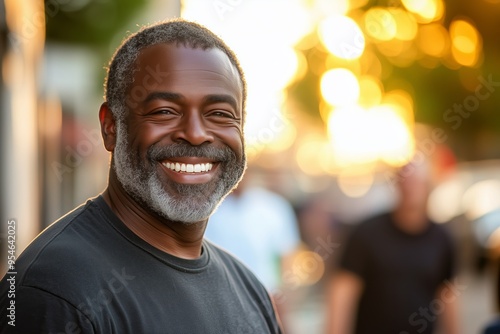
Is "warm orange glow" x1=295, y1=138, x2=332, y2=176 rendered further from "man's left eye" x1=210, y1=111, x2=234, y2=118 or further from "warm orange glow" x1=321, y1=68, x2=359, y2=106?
"man's left eye" x1=210, y1=111, x2=234, y2=118

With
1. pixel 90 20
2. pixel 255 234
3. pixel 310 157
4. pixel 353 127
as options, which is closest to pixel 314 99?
pixel 353 127

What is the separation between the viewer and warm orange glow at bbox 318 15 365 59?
34.4 feet

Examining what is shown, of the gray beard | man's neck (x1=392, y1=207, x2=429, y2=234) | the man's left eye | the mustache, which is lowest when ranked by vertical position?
man's neck (x1=392, y1=207, x2=429, y2=234)

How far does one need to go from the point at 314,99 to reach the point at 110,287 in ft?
44.4

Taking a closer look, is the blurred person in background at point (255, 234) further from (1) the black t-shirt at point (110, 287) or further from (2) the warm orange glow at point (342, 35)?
(2) the warm orange glow at point (342, 35)

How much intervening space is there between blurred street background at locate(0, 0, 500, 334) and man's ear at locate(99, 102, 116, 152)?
72.7 inches

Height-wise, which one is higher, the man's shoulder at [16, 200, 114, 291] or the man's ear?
the man's ear

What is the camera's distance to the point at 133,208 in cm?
235

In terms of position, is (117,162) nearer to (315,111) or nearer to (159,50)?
(159,50)

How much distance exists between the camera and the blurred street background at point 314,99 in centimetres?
799

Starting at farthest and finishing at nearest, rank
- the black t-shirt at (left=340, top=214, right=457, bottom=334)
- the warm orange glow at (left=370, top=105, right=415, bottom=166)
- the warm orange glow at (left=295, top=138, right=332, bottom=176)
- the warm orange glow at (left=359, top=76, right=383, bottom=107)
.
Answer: the warm orange glow at (left=295, top=138, right=332, bottom=176) < the warm orange glow at (left=370, top=105, right=415, bottom=166) < the warm orange glow at (left=359, top=76, right=383, bottom=107) < the black t-shirt at (left=340, top=214, right=457, bottom=334)

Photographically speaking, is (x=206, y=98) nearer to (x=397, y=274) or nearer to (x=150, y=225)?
(x=150, y=225)

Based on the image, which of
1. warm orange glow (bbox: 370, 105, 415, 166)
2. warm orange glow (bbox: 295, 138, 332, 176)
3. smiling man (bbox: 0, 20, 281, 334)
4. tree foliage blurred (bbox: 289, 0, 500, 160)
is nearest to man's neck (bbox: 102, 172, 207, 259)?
smiling man (bbox: 0, 20, 281, 334)

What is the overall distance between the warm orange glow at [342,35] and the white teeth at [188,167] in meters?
8.01
